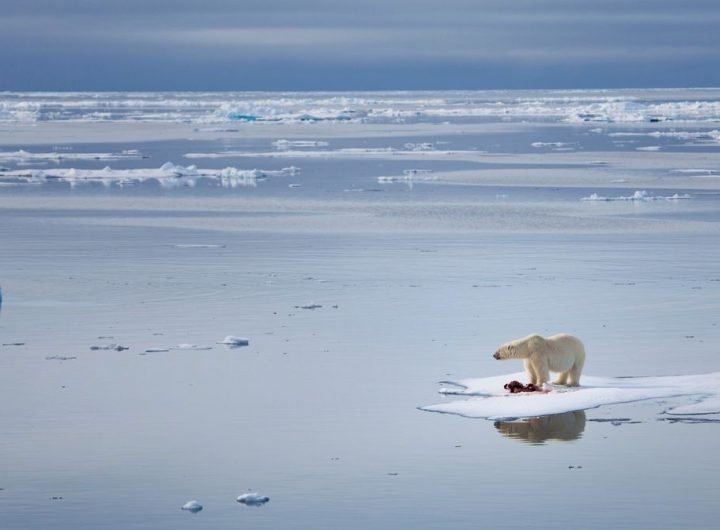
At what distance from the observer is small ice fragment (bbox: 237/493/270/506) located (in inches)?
244

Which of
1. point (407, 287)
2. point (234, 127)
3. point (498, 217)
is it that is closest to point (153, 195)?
point (498, 217)

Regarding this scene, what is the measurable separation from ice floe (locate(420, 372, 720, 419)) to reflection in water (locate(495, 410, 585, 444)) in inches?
3.3

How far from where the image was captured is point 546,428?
7559 millimetres

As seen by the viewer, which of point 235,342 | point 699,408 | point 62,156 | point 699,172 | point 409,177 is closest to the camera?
point 699,408

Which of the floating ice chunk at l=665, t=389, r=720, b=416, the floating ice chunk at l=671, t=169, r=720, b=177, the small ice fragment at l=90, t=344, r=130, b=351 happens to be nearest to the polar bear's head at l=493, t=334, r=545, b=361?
the floating ice chunk at l=665, t=389, r=720, b=416

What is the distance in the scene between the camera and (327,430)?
24.5ft

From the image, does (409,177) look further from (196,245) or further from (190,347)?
(190,347)

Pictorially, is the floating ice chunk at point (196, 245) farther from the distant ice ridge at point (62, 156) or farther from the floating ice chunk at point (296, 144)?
the floating ice chunk at point (296, 144)

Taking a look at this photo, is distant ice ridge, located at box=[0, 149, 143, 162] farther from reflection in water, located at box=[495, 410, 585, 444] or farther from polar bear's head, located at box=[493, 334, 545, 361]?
reflection in water, located at box=[495, 410, 585, 444]

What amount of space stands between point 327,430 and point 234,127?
2113 inches

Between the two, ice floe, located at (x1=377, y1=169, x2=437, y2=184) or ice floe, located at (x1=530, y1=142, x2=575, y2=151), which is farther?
ice floe, located at (x1=530, y1=142, x2=575, y2=151)

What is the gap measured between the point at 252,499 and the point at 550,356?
107 inches

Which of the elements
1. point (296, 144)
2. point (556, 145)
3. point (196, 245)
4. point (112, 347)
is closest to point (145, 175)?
point (196, 245)

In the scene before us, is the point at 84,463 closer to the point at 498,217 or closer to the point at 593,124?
the point at 498,217
